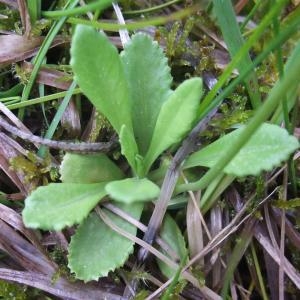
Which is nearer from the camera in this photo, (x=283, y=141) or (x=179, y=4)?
(x=283, y=141)

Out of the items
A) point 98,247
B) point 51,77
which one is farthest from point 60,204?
point 51,77

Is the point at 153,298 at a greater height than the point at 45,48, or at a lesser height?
lesser

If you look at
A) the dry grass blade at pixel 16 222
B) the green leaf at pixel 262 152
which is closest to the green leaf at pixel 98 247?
the dry grass blade at pixel 16 222

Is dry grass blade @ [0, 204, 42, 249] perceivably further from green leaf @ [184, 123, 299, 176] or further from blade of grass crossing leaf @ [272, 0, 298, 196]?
blade of grass crossing leaf @ [272, 0, 298, 196]

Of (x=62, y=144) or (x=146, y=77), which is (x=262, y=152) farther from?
(x=62, y=144)

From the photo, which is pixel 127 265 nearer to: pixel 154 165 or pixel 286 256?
pixel 154 165

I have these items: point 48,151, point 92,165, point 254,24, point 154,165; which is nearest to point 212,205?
point 154,165

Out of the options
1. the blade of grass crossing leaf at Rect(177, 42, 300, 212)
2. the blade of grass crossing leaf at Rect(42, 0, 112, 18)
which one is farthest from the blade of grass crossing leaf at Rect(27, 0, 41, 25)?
the blade of grass crossing leaf at Rect(177, 42, 300, 212)

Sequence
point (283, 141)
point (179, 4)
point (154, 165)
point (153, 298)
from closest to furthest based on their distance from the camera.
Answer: point (283, 141), point (153, 298), point (154, 165), point (179, 4)
